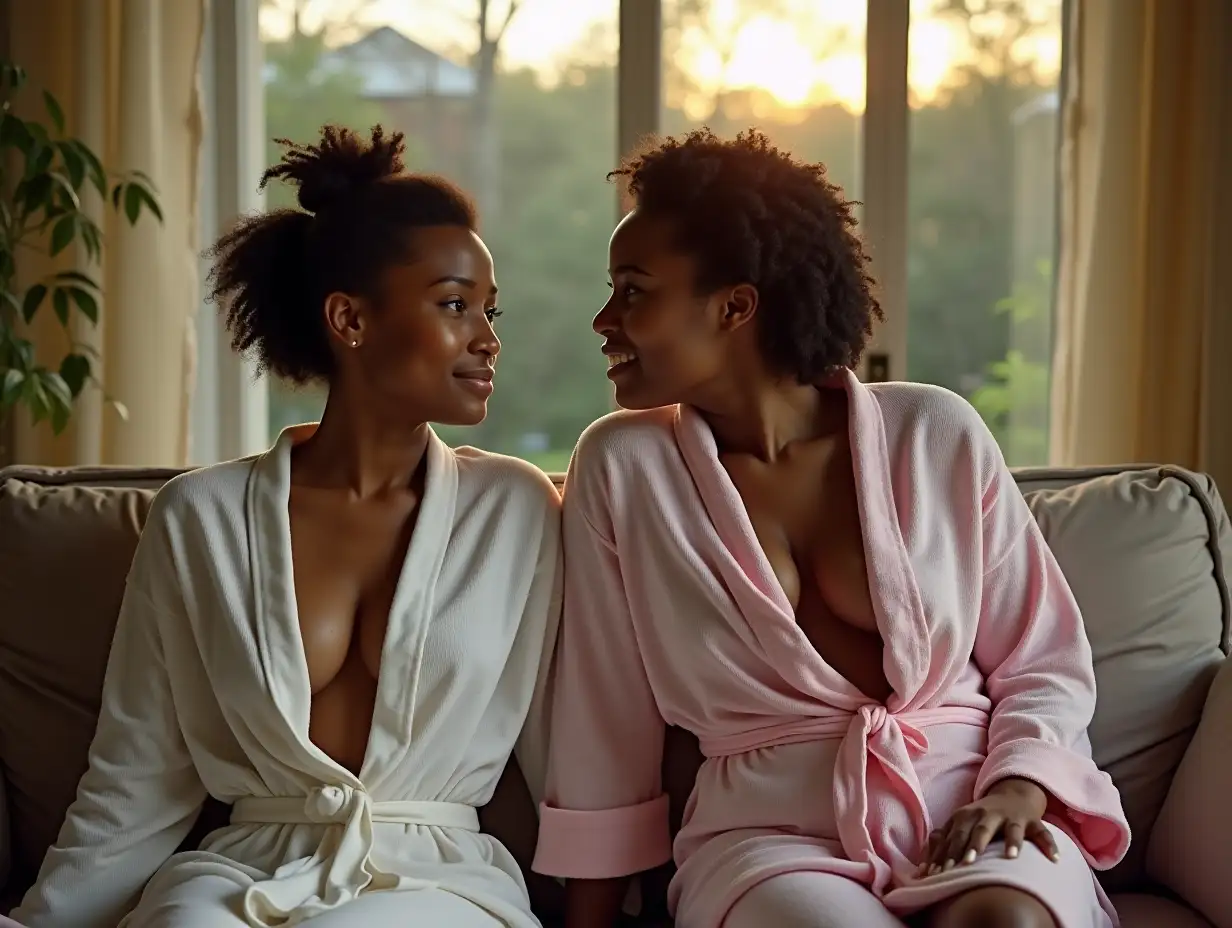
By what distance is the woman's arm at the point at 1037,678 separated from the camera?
1.47 meters

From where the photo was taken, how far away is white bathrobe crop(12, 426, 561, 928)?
147cm

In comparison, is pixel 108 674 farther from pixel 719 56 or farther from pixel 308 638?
pixel 719 56

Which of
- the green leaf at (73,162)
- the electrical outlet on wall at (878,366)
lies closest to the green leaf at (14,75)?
the green leaf at (73,162)

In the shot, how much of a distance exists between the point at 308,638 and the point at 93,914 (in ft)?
1.28

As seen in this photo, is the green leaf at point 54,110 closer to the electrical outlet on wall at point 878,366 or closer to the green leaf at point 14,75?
the green leaf at point 14,75

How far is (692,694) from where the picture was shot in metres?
1.57

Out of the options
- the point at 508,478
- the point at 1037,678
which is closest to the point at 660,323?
the point at 508,478

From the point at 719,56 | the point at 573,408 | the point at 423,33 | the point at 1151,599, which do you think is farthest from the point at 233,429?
the point at 1151,599

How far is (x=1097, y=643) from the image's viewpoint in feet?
5.47

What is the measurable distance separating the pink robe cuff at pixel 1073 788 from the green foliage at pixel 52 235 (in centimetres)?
164

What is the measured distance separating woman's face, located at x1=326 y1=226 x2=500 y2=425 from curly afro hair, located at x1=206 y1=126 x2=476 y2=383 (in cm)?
2

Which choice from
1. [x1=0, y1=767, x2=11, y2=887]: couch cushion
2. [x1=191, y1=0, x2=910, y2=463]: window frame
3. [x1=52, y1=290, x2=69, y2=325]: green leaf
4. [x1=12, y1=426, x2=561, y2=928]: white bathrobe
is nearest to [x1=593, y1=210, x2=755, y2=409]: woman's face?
[x1=12, y1=426, x2=561, y2=928]: white bathrobe

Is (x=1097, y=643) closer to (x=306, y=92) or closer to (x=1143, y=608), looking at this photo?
(x=1143, y=608)

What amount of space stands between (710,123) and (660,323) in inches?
49.1
